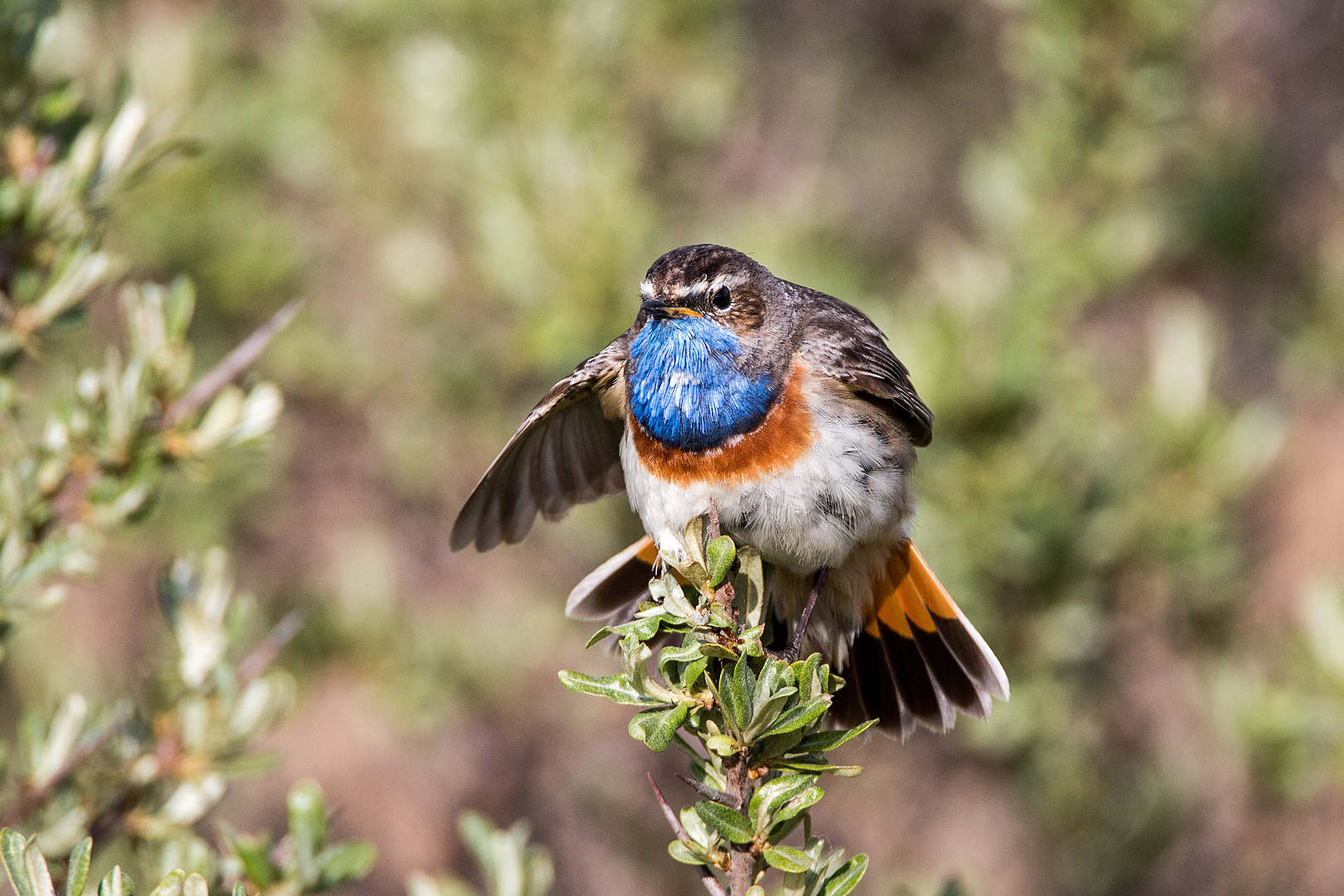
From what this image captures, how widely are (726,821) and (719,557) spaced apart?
1.36 ft

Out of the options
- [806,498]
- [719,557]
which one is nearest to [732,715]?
[719,557]

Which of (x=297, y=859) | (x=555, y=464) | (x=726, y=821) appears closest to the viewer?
(x=726, y=821)

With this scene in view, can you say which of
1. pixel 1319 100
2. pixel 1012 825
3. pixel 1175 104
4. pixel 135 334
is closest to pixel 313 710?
pixel 1012 825

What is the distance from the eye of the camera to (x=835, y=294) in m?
4.96

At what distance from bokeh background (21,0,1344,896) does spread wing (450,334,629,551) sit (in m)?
0.96

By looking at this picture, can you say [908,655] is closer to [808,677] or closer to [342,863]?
[808,677]

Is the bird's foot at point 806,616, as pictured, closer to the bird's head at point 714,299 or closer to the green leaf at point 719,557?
the bird's head at point 714,299

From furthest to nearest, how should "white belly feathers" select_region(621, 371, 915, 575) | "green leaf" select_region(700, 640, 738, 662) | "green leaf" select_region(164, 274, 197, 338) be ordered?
"white belly feathers" select_region(621, 371, 915, 575)
"green leaf" select_region(164, 274, 197, 338)
"green leaf" select_region(700, 640, 738, 662)

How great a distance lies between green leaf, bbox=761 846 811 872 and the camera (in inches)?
71.7

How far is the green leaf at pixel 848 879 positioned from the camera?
1.90 meters

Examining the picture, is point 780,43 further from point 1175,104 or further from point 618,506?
point 618,506

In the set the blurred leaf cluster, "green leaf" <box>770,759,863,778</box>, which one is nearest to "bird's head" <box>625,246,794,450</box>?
the blurred leaf cluster

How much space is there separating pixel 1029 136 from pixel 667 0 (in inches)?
72.4

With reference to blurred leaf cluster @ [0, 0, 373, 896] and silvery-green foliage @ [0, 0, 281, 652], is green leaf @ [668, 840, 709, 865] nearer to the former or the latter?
blurred leaf cluster @ [0, 0, 373, 896]
